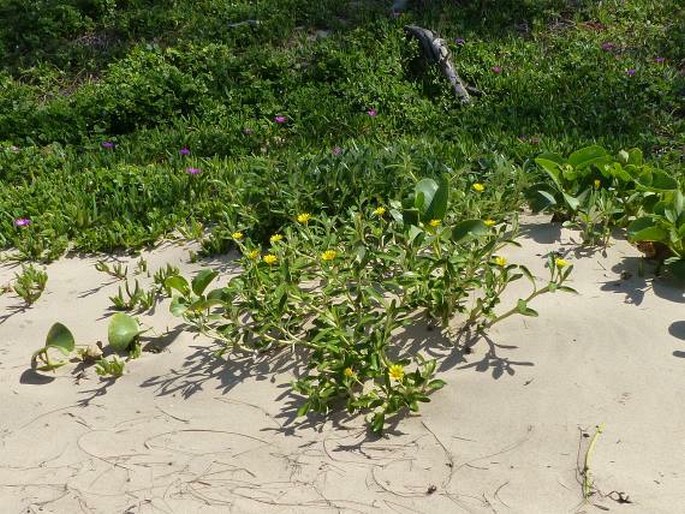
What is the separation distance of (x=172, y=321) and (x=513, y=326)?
1478 mm

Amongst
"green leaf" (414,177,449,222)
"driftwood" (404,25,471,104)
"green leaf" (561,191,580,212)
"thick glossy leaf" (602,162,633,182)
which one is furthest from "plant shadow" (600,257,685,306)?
"driftwood" (404,25,471,104)

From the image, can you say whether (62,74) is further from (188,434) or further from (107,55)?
(188,434)

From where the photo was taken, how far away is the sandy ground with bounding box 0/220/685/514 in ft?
9.02

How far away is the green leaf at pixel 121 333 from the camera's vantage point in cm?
366

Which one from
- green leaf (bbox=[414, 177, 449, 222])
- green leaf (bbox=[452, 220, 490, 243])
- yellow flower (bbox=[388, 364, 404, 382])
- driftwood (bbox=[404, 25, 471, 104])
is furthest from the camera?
driftwood (bbox=[404, 25, 471, 104])

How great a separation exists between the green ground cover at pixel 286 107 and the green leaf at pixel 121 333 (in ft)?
2.95

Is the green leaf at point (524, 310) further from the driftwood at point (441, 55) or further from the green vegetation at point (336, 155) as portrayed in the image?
the driftwood at point (441, 55)

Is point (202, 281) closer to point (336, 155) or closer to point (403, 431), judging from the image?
point (403, 431)

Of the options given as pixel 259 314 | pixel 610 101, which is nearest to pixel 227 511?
pixel 259 314

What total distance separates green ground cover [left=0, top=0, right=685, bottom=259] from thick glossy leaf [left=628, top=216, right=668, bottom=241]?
69cm

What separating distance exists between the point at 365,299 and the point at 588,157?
1501 millimetres

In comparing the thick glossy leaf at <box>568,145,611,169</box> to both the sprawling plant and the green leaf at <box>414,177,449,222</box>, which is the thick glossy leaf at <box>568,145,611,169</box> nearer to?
the sprawling plant

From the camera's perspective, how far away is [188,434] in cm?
314

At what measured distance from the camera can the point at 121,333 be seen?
3.67 metres
